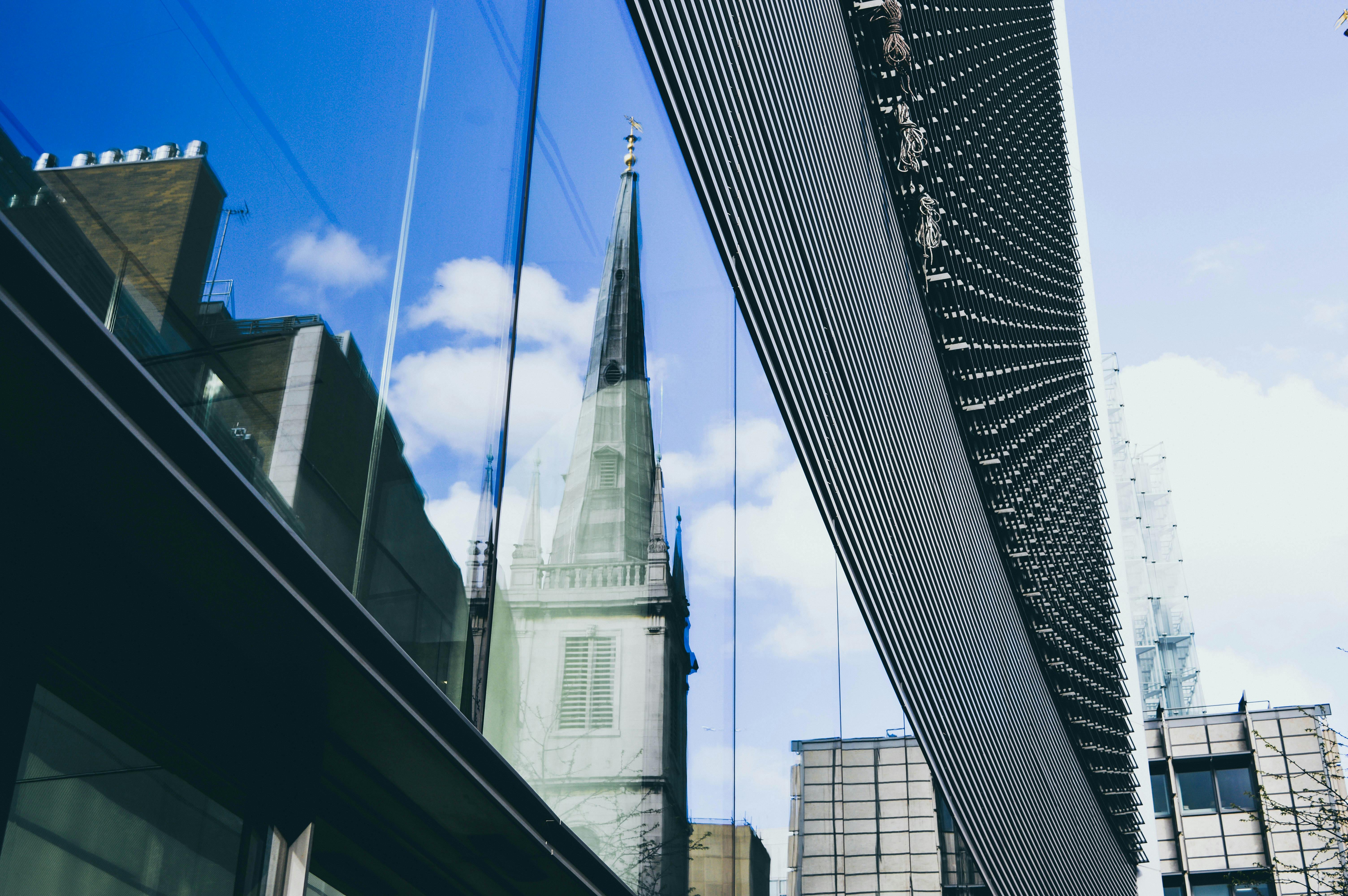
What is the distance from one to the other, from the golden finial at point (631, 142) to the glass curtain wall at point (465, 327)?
17mm

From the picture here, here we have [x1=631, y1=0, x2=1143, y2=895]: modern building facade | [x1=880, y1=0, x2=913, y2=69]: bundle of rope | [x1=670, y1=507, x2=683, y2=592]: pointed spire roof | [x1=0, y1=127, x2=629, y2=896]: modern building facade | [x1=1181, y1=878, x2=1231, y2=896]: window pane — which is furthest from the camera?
[x1=1181, y1=878, x2=1231, y2=896]: window pane

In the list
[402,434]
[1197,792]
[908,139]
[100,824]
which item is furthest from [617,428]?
[1197,792]

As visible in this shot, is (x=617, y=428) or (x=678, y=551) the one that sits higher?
(x=617, y=428)

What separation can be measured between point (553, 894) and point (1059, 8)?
39511 millimetres

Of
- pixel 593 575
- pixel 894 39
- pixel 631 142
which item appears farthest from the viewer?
pixel 894 39

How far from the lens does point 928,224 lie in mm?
16203

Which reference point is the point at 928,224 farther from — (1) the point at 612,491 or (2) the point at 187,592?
(2) the point at 187,592

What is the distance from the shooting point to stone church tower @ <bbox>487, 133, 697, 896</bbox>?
5.35 metres

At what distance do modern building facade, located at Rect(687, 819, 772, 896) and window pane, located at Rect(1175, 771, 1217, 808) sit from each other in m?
29.8

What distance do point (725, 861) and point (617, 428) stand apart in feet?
12.0

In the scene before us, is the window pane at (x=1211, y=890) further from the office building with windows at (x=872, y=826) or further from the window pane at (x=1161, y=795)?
the office building with windows at (x=872, y=826)

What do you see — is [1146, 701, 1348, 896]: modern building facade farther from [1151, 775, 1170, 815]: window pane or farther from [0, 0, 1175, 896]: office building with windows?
[0, 0, 1175, 896]: office building with windows

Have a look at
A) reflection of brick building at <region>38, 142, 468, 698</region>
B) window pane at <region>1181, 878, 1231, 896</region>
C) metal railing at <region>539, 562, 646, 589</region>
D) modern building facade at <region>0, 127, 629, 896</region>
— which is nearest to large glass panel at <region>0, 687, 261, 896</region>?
modern building facade at <region>0, 127, 629, 896</region>

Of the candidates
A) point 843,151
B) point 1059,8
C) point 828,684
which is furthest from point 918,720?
point 1059,8
